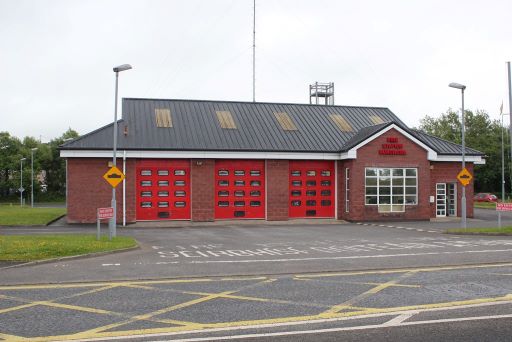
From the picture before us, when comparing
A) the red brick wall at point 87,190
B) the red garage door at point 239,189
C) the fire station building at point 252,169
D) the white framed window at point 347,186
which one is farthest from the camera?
the white framed window at point 347,186

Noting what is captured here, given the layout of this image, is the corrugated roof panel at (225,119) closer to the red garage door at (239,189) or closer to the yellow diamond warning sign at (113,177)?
the red garage door at (239,189)

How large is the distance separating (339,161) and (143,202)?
11961 mm

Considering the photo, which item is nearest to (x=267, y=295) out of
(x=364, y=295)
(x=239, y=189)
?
(x=364, y=295)

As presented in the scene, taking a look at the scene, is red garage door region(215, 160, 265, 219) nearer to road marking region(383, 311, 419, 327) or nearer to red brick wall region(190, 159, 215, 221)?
red brick wall region(190, 159, 215, 221)

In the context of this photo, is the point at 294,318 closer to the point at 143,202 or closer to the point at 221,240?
the point at 221,240

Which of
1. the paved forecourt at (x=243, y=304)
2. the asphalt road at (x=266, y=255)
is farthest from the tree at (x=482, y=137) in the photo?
the paved forecourt at (x=243, y=304)

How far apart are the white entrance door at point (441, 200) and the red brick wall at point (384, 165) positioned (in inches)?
90.0

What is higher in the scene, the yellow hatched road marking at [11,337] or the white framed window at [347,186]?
the white framed window at [347,186]

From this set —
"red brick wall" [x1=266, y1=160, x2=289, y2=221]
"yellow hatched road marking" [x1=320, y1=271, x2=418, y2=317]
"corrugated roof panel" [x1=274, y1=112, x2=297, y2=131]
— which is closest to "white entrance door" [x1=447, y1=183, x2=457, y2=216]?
"corrugated roof panel" [x1=274, y1=112, x2=297, y2=131]

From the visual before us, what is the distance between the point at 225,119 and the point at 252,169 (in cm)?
446

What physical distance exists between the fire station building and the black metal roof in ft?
0.23

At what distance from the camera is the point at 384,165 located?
103 ft

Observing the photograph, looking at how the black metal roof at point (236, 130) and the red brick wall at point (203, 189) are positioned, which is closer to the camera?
the black metal roof at point (236, 130)

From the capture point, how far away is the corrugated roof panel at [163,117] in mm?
32000
